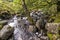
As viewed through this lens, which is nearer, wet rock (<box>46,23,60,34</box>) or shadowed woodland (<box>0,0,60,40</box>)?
wet rock (<box>46,23,60,34</box>)

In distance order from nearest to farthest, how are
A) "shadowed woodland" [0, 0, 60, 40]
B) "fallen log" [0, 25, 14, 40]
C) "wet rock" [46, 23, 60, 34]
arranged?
"wet rock" [46, 23, 60, 34], "shadowed woodland" [0, 0, 60, 40], "fallen log" [0, 25, 14, 40]

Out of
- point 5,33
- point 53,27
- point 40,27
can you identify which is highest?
point 53,27

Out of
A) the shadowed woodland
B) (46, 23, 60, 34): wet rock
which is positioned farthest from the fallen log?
(46, 23, 60, 34): wet rock

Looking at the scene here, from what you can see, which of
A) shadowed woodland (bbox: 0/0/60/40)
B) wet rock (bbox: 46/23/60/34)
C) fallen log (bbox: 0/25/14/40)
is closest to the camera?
wet rock (bbox: 46/23/60/34)

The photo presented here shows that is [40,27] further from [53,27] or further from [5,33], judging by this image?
[5,33]

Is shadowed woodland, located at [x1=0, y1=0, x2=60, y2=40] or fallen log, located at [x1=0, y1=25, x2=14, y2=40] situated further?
fallen log, located at [x1=0, y1=25, x2=14, y2=40]

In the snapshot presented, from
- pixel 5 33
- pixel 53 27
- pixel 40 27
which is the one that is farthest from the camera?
pixel 40 27

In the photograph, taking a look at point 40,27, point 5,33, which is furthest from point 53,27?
point 5,33

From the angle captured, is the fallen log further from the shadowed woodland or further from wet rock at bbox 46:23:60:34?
wet rock at bbox 46:23:60:34

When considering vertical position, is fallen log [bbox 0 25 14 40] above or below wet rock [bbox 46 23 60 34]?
below

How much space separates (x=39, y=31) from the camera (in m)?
11.7

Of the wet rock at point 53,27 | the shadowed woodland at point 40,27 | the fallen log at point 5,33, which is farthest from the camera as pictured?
the fallen log at point 5,33

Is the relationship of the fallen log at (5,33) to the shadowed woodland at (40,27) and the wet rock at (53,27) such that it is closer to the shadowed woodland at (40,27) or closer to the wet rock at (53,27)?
the shadowed woodland at (40,27)

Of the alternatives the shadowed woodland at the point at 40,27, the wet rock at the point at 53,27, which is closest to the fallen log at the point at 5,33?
the shadowed woodland at the point at 40,27
